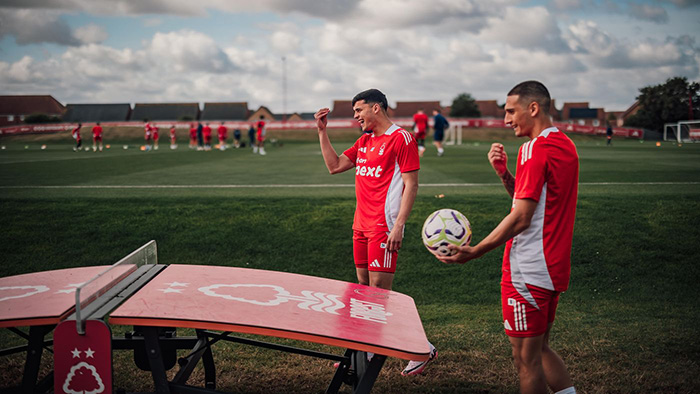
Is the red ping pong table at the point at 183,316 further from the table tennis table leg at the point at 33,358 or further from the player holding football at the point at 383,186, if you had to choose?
the player holding football at the point at 383,186

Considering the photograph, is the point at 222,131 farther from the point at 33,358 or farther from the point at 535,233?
the point at 535,233

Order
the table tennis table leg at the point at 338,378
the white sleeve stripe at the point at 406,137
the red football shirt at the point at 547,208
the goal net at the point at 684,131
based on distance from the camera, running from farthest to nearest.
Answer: the goal net at the point at 684,131
the white sleeve stripe at the point at 406,137
the table tennis table leg at the point at 338,378
the red football shirt at the point at 547,208

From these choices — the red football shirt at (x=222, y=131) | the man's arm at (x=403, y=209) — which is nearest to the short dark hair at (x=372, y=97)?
the man's arm at (x=403, y=209)

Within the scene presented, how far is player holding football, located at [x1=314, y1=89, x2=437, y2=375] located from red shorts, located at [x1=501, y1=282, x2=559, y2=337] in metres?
1.43

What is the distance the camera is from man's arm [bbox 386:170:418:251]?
427cm

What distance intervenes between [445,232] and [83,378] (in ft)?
7.04

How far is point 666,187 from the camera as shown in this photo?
11.9m

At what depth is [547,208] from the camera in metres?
2.89

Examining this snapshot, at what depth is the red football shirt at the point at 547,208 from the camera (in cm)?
282

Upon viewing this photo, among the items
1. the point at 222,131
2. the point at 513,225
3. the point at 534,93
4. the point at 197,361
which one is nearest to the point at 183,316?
the point at 197,361

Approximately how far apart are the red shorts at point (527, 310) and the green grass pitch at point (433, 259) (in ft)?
4.53

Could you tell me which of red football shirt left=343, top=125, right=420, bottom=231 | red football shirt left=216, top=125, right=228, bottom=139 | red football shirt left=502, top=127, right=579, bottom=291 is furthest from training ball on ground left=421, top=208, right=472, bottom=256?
red football shirt left=216, top=125, right=228, bottom=139

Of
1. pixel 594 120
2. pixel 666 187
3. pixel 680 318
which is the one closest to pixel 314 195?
pixel 680 318

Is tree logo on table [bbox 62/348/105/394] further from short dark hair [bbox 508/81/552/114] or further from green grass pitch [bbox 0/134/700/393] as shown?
short dark hair [bbox 508/81/552/114]
